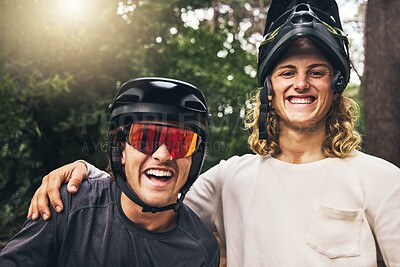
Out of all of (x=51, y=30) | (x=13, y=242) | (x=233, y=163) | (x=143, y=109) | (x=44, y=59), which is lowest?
(x=13, y=242)

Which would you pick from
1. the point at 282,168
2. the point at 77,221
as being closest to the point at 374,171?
the point at 282,168

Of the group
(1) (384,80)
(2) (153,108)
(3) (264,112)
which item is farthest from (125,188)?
(1) (384,80)

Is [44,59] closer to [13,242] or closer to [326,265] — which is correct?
[13,242]

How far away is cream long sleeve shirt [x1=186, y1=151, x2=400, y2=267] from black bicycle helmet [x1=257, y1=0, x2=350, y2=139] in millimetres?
382

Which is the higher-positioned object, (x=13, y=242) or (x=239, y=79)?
(x=239, y=79)

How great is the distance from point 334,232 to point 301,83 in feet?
3.11

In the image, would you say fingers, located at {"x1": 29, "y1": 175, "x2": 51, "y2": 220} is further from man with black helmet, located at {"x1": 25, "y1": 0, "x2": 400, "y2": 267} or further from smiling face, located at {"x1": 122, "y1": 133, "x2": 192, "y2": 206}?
smiling face, located at {"x1": 122, "y1": 133, "x2": 192, "y2": 206}

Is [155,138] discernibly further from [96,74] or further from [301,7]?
[96,74]

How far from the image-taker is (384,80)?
4.98m

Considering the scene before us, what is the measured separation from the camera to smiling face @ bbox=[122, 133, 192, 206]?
2.58 meters

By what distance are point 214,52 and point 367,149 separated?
5.19 m

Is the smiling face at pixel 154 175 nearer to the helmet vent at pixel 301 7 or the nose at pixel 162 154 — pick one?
the nose at pixel 162 154

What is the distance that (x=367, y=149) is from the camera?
5188 mm

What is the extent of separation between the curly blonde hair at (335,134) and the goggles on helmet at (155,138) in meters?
0.77
